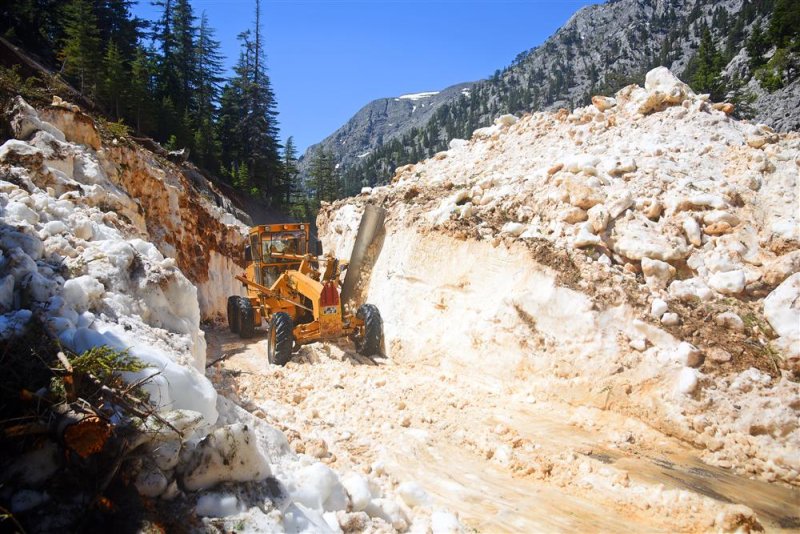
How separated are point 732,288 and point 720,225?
1184mm

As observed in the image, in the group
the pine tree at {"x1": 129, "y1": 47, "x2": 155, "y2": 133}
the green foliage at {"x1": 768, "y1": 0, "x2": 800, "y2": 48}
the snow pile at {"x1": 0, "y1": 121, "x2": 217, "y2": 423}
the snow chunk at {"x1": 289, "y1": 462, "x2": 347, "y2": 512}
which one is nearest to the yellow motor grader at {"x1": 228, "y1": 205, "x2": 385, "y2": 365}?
the snow pile at {"x1": 0, "y1": 121, "x2": 217, "y2": 423}

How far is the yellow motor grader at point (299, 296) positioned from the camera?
29.6 feet

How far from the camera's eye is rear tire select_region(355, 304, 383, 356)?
370 inches

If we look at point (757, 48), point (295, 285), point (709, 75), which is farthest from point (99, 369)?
point (757, 48)

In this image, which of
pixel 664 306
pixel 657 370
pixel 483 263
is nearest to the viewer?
pixel 657 370

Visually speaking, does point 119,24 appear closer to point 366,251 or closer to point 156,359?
point 366,251

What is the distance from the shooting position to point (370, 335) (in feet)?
30.8

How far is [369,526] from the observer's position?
10.6ft

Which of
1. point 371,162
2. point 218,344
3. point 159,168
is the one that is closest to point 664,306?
point 218,344

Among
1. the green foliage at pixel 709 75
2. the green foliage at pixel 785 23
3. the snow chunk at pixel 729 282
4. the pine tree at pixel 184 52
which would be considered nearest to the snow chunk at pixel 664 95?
the snow chunk at pixel 729 282

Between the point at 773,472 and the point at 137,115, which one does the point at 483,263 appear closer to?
the point at 773,472

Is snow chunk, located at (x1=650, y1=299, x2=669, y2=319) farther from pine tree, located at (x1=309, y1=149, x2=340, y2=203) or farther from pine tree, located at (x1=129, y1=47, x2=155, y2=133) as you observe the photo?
pine tree, located at (x1=309, y1=149, x2=340, y2=203)

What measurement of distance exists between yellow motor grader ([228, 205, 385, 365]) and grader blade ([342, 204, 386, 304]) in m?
0.03

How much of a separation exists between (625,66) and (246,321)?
104426 millimetres
